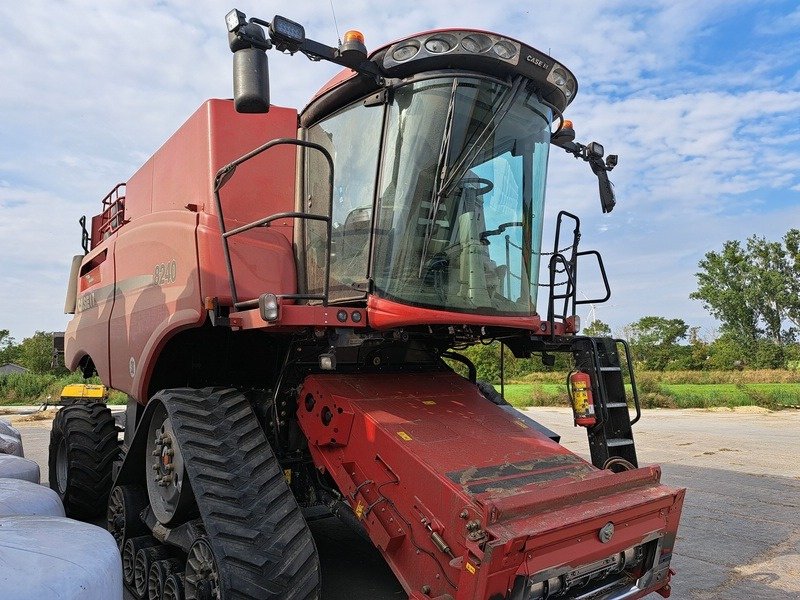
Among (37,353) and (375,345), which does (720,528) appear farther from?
(37,353)

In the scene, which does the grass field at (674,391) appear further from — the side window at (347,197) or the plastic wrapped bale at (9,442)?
the side window at (347,197)

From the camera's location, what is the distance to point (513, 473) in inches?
140

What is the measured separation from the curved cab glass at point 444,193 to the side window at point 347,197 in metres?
0.12

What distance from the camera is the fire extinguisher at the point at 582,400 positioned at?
464 cm

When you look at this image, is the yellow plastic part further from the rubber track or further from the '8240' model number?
the rubber track

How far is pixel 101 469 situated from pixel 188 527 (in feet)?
10.0

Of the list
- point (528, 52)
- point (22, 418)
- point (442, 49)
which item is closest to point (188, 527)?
point (442, 49)

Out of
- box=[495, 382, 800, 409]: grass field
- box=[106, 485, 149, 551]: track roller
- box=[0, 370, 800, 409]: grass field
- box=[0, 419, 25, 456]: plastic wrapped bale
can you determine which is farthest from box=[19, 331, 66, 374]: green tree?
box=[106, 485, 149, 551]: track roller

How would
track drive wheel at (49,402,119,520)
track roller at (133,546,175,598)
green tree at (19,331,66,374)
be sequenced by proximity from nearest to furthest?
track roller at (133,546,175,598)
track drive wheel at (49,402,119,520)
green tree at (19,331,66,374)

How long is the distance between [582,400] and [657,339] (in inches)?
2585

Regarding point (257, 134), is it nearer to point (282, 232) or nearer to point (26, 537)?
point (282, 232)

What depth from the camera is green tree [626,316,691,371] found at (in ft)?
178

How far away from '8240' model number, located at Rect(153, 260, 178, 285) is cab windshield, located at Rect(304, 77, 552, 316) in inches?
45.9

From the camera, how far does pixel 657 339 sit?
213 feet
